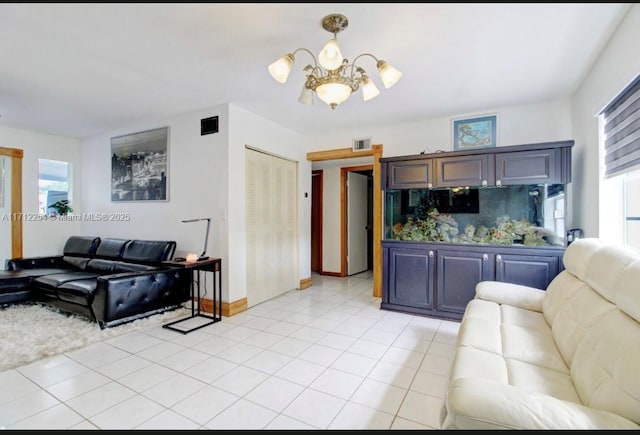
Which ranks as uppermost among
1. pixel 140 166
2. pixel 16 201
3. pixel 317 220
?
pixel 140 166

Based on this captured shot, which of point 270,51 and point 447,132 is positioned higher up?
point 270,51

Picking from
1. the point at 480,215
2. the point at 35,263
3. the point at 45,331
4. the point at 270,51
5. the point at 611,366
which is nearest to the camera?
the point at 611,366

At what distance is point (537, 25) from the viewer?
201 cm

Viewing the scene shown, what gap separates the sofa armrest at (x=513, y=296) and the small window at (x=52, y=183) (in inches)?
245

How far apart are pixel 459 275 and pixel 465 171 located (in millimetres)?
1173

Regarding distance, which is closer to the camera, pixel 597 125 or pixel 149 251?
pixel 597 125

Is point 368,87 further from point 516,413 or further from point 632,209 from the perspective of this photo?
point 632,209

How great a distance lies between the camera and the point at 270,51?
2.35 m

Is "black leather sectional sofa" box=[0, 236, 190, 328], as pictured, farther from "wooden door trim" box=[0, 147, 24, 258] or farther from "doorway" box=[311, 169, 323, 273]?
"doorway" box=[311, 169, 323, 273]

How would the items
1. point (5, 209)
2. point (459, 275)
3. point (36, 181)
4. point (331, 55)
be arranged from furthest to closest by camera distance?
point (36, 181)
point (5, 209)
point (459, 275)
point (331, 55)

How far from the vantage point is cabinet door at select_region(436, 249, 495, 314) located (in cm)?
325

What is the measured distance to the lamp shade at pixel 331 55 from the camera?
1811 millimetres

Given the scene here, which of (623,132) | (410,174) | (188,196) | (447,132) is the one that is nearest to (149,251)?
(188,196)

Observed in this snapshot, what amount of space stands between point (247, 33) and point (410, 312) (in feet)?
10.7
